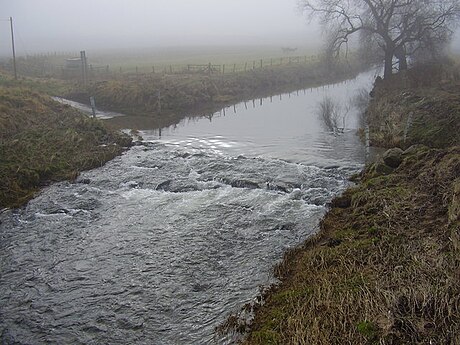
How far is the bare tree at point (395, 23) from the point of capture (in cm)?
3534

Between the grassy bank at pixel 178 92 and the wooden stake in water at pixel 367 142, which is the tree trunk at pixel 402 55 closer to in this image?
the grassy bank at pixel 178 92

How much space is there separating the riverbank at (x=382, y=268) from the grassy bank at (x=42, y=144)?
11.8 metres

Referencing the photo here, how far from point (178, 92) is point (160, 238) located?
2909 cm

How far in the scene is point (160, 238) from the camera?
1378 cm

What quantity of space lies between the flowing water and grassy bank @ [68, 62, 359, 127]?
44.5ft

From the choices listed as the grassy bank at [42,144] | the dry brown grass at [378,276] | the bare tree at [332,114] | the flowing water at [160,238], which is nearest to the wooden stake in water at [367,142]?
the flowing water at [160,238]

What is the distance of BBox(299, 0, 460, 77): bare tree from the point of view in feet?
116

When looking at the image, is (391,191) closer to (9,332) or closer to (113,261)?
(113,261)

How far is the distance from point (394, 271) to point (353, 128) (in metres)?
21.4

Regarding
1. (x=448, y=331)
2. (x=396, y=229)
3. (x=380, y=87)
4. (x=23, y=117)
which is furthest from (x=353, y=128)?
(x=448, y=331)

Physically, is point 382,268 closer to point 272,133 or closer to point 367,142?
point 367,142

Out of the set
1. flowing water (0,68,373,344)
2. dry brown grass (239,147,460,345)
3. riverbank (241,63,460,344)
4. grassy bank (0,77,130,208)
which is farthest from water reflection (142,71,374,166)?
dry brown grass (239,147,460,345)

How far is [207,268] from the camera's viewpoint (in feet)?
38.9

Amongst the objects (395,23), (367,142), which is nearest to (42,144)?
(367,142)
